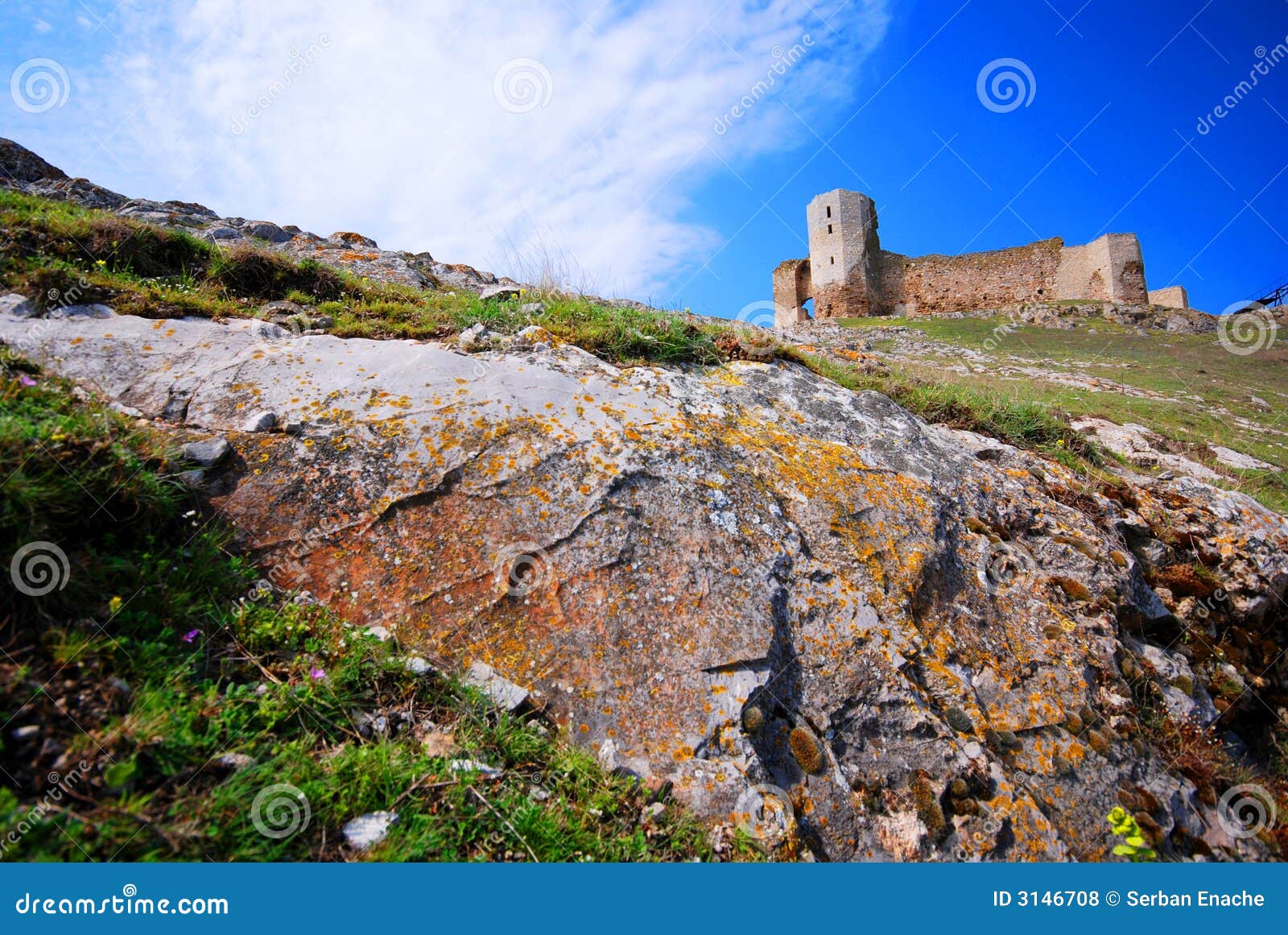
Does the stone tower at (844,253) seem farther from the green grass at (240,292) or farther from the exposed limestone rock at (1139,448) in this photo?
the green grass at (240,292)

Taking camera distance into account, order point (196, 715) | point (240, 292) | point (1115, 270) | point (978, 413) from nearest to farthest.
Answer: point (196, 715) < point (240, 292) < point (978, 413) < point (1115, 270)

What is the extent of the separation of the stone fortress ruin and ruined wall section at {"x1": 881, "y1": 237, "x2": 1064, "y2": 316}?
0.05 m

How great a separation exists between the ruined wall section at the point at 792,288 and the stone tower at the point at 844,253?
2.76 metres

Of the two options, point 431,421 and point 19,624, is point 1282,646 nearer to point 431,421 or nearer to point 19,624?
point 431,421

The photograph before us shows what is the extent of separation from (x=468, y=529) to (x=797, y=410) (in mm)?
3029

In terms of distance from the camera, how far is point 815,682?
320cm

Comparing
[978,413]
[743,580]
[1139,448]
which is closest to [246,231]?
[743,580]

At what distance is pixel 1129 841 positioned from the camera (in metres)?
2.65

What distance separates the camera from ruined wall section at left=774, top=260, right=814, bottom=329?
40.6 meters

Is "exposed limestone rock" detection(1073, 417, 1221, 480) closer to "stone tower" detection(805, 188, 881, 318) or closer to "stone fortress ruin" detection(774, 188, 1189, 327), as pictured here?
"stone fortress ruin" detection(774, 188, 1189, 327)

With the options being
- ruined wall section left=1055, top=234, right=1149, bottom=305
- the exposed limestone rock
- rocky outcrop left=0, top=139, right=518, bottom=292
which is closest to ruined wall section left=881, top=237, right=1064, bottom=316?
ruined wall section left=1055, top=234, right=1149, bottom=305

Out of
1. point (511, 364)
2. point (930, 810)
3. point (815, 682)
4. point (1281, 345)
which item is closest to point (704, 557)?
point (815, 682)

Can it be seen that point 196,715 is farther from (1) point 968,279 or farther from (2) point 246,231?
(1) point 968,279

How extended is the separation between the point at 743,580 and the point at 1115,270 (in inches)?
1705
